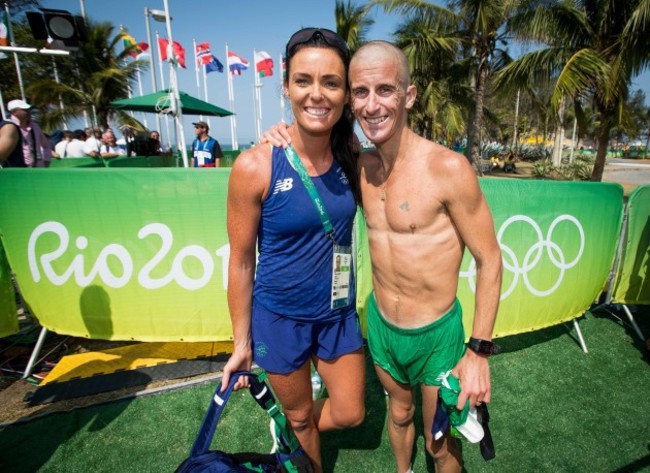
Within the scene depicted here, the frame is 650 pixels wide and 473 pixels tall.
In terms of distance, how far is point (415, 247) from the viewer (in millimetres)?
1746

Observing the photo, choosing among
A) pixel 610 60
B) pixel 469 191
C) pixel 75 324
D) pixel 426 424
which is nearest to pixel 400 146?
pixel 469 191

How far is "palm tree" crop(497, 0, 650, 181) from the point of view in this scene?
9.59 metres

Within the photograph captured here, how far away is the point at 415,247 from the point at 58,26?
8.92 m

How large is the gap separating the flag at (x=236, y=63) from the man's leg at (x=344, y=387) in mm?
25699

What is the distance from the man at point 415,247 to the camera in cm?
157

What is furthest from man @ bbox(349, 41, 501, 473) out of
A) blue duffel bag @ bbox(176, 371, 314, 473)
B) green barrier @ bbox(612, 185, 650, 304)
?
green barrier @ bbox(612, 185, 650, 304)

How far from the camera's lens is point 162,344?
3.82m

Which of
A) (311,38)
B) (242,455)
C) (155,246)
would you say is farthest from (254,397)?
(155,246)

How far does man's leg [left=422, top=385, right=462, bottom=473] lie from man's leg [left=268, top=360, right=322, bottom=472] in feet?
2.09

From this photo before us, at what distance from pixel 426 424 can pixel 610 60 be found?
42.6ft

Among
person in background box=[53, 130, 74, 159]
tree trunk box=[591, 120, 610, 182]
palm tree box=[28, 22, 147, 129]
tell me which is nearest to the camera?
tree trunk box=[591, 120, 610, 182]

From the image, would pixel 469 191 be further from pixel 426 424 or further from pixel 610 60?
pixel 610 60

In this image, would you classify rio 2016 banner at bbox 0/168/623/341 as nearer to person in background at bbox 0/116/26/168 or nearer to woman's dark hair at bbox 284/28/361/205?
woman's dark hair at bbox 284/28/361/205

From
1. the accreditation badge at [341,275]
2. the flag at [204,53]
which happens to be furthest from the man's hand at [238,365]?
the flag at [204,53]
